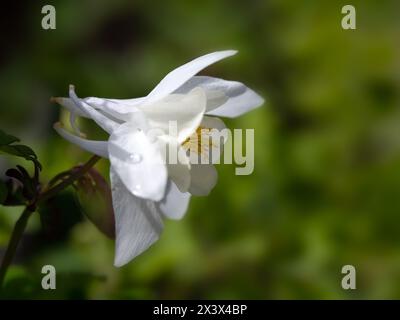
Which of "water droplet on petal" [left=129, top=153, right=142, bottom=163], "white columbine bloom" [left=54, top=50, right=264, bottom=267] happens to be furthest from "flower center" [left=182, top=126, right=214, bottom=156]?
"water droplet on petal" [left=129, top=153, right=142, bottom=163]

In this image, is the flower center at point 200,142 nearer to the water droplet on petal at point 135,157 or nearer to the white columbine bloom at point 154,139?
the white columbine bloom at point 154,139

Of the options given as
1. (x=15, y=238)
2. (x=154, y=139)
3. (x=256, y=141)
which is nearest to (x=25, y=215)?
(x=15, y=238)

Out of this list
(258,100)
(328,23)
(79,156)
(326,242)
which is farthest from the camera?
(328,23)

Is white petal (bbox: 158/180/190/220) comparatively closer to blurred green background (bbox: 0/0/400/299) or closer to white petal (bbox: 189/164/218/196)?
white petal (bbox: 189/164/218/196)

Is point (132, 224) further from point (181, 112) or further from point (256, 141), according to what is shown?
point (256, 141)
